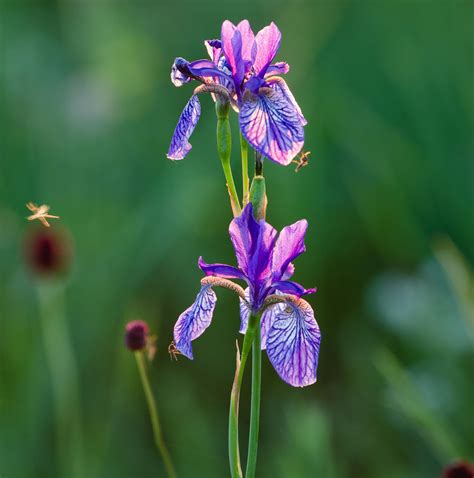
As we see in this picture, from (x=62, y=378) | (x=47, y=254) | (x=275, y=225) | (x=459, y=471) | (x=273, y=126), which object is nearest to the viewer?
(x=273, y=126)

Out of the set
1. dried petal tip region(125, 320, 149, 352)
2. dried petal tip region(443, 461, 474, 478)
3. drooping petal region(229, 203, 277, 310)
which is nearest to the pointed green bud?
drooping petal region(229, 203, 277, 310)

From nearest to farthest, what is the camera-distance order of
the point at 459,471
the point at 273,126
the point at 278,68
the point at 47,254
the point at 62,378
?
the point at 273,126
the point at 278,68
the point at 459,471
the point at 47,254
the point at 62,378

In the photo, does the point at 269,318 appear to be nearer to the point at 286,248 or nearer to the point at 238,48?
the point at 286,248

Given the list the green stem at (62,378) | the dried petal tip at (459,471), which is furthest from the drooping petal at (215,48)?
the green stem at (62,378)

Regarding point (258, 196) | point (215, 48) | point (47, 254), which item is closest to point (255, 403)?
point (258, 196)

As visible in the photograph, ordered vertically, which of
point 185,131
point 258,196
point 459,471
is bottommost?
point 459,471

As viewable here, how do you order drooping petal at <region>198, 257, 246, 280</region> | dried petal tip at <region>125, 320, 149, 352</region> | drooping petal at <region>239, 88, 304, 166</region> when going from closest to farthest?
drooping petal at <region>239, 88, 304, 166</region>
drooping petal at <region>198, 257, 246, 280</region>
dried petal tip at <region>125, 320, 149, 352</region>

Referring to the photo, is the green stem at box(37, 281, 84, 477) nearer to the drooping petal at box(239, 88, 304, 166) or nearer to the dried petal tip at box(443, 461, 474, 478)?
the dried petal tip at box(443, 461, 474, 478)

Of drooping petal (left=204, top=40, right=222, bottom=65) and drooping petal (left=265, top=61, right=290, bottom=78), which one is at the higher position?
drooping petal (left=204, top=40, right=222, bottom=65)
